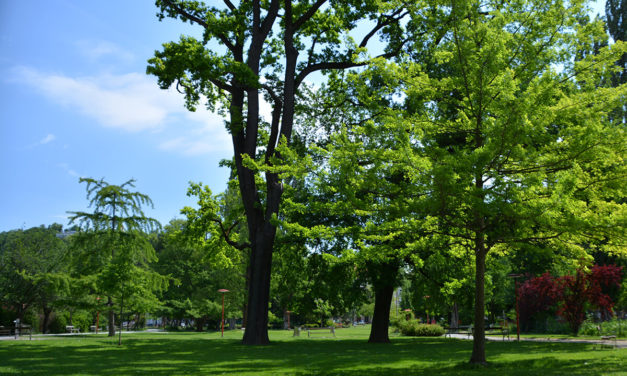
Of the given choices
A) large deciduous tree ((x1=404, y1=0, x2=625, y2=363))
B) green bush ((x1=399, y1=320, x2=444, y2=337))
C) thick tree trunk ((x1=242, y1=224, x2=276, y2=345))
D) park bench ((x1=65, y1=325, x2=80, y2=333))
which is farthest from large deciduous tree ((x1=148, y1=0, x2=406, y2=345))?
park bench ((x1=65, y1=325, x2=80, y2=333))

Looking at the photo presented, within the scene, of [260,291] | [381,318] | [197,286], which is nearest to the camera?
[260,291]

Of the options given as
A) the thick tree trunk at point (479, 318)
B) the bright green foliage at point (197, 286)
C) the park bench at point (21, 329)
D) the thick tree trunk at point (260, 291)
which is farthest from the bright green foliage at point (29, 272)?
the thick tree trunk at point (479, 318)

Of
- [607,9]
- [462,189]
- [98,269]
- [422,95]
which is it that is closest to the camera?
[462,189]

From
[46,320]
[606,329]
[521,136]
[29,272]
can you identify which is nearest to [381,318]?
[606,329]

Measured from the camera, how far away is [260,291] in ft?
71.4

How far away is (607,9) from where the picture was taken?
46.5 metres

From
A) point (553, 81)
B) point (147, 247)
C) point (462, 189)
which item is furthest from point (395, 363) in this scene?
point (147, 247)

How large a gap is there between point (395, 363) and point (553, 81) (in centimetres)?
818

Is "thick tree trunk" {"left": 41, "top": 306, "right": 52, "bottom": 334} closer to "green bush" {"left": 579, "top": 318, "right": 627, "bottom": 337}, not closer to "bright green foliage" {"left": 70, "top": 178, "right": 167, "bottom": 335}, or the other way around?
"bright green foliage" {"left": 70, "top": 178, "right": 167, "bottom": 335}

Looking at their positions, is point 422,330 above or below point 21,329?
below

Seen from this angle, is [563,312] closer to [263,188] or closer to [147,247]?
[263,188]

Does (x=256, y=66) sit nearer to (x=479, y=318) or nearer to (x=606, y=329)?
(x=479, y=318)

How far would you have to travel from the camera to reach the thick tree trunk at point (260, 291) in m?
21.6

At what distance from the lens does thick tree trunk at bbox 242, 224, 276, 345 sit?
70.8 feet
